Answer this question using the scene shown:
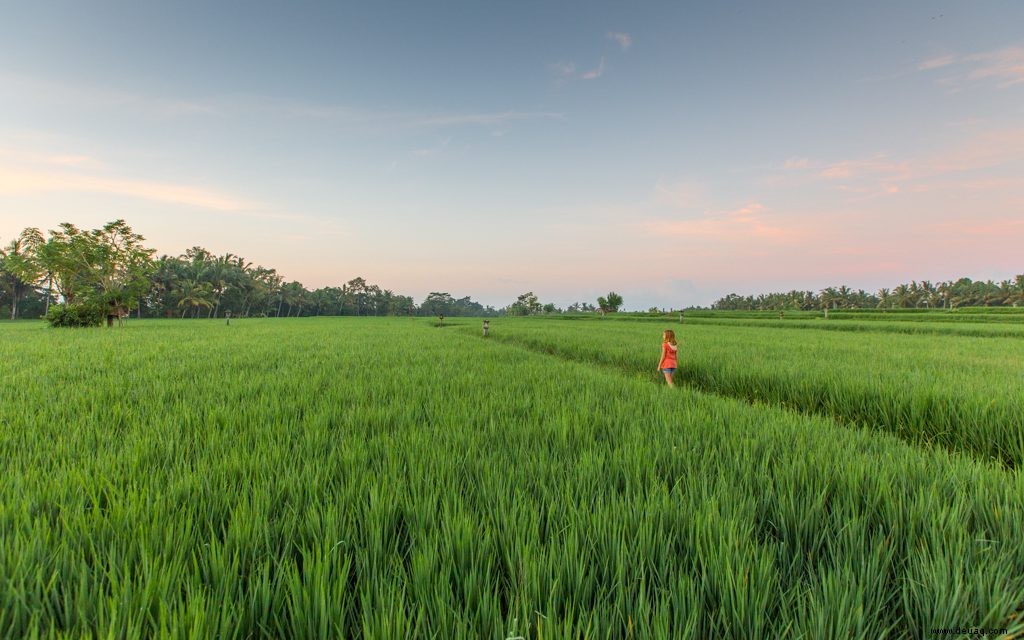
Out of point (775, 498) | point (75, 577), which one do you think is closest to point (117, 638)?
point (75, 577)

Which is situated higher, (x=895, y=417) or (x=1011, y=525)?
(x=1011, y=525)

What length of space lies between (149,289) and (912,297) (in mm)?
111386

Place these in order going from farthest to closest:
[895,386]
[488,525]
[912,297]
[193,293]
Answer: [912,297] → [193,293] → [895,386] → [488,525]

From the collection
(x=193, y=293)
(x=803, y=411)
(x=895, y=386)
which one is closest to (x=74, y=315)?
(x=803, y=411)

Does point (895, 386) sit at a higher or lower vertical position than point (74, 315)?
lower

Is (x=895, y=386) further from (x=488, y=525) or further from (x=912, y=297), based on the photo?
(x=912, y=297)

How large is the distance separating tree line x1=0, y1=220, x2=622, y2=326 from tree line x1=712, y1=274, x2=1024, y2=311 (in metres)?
38.0

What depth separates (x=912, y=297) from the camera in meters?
70.1

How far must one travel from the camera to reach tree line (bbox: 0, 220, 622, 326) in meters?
20.1

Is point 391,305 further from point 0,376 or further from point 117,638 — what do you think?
point 117,638

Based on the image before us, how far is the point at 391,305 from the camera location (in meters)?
84.9

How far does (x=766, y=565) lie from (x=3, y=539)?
2.55m

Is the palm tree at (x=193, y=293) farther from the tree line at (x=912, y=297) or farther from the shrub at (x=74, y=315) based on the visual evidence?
the tree line at (x=912, y=297)

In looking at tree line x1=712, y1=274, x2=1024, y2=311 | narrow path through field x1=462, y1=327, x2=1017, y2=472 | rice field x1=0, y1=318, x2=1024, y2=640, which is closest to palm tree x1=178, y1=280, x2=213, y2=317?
narrow path through field x1=462, y1=327, x2=1017, y2=472
